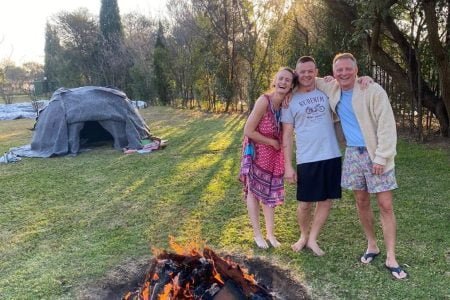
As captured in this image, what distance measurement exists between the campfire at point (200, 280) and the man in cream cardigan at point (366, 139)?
41.6 inches

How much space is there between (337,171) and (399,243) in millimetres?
951

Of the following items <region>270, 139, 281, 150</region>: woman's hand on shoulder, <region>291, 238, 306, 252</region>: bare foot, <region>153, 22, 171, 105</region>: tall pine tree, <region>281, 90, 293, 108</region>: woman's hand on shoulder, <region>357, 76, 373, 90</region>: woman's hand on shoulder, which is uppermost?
<region>153, 22, 171, 105</region>: tall pine tree

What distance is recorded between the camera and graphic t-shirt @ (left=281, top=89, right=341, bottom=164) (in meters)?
3.09

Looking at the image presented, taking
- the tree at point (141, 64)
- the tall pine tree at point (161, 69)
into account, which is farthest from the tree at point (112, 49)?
the tall pine tree at point (161, 69)

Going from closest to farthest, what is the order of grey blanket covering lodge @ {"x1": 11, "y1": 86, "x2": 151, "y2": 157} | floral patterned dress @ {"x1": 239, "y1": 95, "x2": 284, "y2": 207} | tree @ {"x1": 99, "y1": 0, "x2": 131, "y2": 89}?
floral patterned dress @ {"x1": 239, "y1": 95, "x2": 284, "y2": 207} → grey blanket covering lodge @ {"x1": 11, "y1": 86, "x2": 151, "y2": 157} → tree @ {"x1": 99, "y1": 0, "x2": 131, "y2": 89}

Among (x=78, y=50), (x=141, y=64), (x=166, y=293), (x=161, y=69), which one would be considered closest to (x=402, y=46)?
(x=166, y=293)

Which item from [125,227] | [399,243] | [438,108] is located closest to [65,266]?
[125,227]

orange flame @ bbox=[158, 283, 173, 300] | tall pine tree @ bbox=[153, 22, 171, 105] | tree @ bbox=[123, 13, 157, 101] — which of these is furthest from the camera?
tree @ bbox=[123, 13, 157, 101]

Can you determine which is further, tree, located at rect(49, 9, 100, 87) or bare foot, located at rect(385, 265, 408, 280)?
tree, located at rect(49, 9, 100, 87)

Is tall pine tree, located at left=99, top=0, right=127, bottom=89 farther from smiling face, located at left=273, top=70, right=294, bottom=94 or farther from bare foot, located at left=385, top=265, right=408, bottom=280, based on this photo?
bare foot, located at left=385, top=265, right=408, bottom=280

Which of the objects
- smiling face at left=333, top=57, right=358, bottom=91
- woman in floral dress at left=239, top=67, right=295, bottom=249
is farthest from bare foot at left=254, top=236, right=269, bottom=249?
smiling face at left=333, top=57, right=358, bottom=91

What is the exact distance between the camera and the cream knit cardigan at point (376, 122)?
9.09 ft

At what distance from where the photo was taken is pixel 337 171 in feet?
10.5

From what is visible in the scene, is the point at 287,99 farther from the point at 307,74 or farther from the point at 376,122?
the point at 376,122
